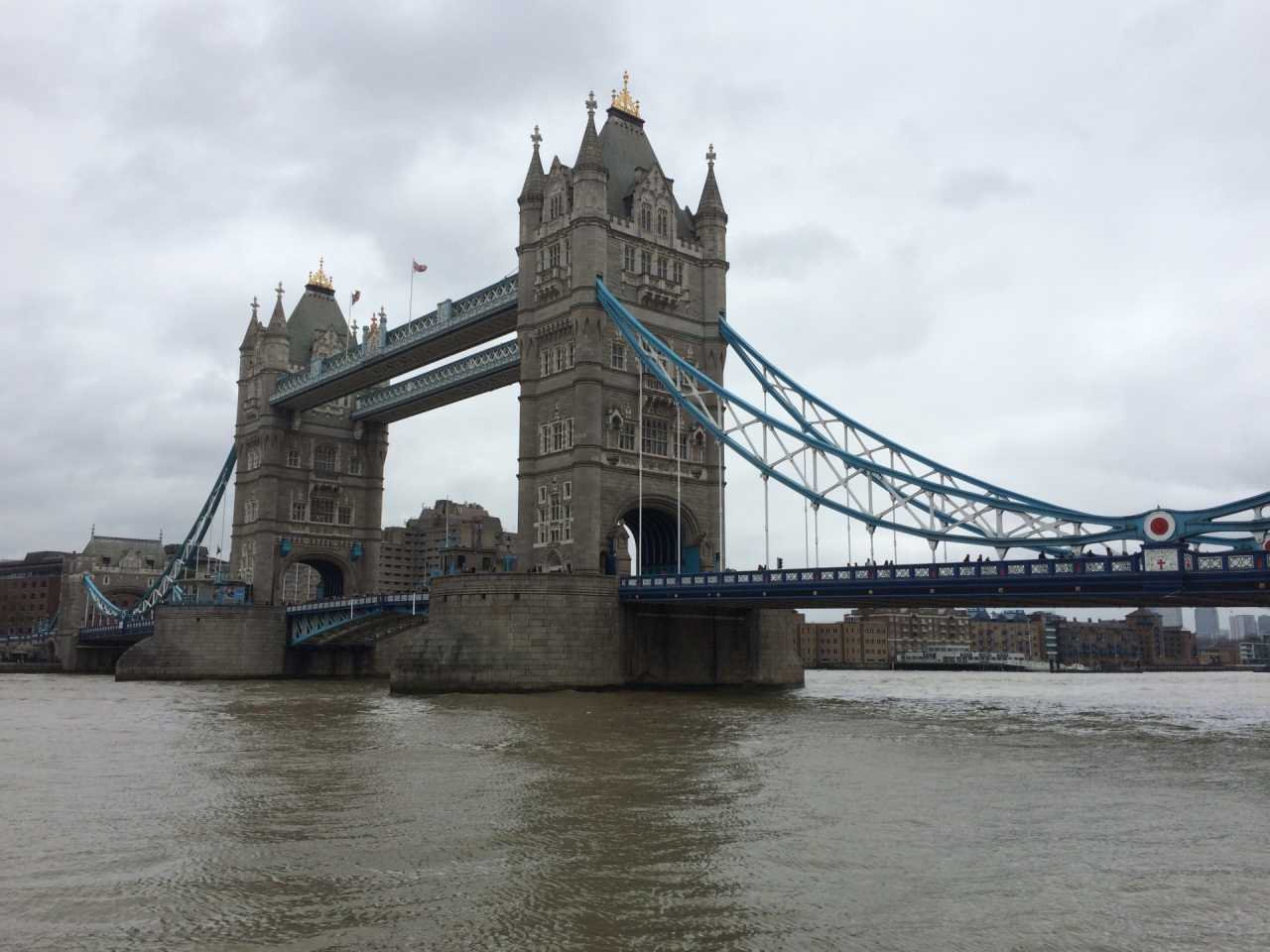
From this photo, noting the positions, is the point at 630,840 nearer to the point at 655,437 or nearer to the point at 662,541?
the point at 655,437

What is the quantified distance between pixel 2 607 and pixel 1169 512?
173 m

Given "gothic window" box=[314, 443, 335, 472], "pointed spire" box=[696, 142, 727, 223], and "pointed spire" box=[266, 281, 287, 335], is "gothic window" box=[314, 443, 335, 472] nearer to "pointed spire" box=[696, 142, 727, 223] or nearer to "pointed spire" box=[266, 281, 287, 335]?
"pointed spire" box=[266, 281, 287, 335]

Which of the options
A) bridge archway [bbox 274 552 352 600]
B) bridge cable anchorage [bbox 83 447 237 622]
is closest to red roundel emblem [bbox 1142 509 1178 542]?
bridge archway [bbox 274 552 352 600]

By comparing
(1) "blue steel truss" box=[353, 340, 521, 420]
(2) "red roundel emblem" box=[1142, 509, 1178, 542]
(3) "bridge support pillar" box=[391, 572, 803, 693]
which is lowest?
(3) "bridge support pillar" box=[391, 572, 803, 693]

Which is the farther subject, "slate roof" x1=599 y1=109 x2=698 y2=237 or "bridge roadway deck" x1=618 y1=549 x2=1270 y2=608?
"slate roof" x1=599 y1=109 x2=698 y2=237

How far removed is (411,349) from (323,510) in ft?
66.9

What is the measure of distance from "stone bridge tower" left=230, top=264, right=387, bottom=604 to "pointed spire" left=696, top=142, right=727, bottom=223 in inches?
1341

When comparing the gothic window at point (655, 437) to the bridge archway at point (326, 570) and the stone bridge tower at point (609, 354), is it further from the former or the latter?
the bridge archway at point (326, 570)

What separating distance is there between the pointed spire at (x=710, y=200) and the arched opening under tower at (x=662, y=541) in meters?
17.5

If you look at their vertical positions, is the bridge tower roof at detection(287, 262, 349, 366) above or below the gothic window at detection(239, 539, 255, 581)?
above

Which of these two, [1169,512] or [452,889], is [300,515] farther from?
[452,889]

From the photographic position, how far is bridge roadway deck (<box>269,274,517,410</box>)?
218ft

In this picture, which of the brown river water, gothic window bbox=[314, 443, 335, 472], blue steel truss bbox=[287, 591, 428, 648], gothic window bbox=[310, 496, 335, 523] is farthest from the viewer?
gothic window bbox=[314, 443, 335, 472]

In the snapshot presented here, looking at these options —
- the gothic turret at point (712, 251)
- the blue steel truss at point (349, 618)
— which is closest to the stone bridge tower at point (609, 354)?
the gothic turret at point (712, 251)
